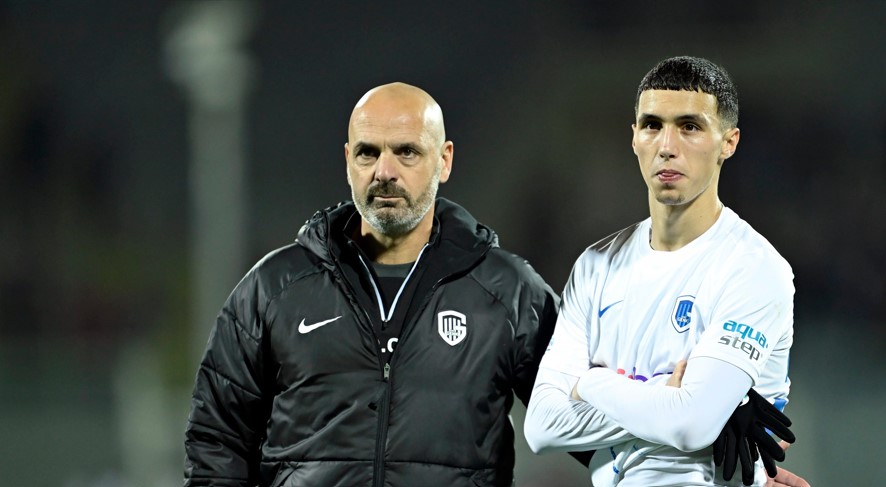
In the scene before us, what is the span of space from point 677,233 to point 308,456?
3.75 feet

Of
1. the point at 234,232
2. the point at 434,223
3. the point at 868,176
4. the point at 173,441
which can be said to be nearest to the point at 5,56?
the point at 234,232

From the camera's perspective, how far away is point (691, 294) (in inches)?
100

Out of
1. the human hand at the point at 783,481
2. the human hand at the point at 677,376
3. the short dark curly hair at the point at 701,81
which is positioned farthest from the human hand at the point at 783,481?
the short dark curly hair at the point at 701,81

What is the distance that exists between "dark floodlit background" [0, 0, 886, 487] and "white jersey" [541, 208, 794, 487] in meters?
5.45

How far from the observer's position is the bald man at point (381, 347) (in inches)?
115

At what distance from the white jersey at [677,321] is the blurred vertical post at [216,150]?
17.4ft

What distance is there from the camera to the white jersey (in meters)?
2.44

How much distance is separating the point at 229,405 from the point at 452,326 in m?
0.66

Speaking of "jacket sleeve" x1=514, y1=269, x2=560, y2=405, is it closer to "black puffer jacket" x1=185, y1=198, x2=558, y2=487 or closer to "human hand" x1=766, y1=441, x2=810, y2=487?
"black puffer jacket" x1=185, y1=198, x2=558, y2=487

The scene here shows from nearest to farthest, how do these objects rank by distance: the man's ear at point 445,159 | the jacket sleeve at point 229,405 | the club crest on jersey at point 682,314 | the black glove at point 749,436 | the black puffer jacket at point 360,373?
1. the black glove at point 749,436
2. the club crest on jersey at point 682,314
3. the black puffer jacket at point 360,373
4. the jacket sleeve at point 229,405
5. the man's ear at point 445,159

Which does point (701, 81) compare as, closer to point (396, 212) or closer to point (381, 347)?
point (396, 212)

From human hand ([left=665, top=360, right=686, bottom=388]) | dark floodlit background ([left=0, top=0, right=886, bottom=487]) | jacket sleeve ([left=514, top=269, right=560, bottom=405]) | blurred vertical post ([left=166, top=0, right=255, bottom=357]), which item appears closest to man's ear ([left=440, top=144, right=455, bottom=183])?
jacket sleeve ([left=514, top=269, right=560, bottom=405])

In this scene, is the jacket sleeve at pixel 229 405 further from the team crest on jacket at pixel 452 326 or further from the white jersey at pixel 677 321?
the white jersey at pixel 677 321

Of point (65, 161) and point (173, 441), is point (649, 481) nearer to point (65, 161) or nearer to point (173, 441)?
point (173, 441)
